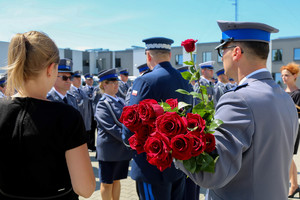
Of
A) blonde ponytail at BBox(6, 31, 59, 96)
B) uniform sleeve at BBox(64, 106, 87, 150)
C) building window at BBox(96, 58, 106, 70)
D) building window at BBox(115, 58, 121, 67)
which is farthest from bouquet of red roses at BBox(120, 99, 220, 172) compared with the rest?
→ building window at BBox(96, 58, 106, 70)

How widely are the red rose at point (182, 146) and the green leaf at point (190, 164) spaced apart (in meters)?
0.10

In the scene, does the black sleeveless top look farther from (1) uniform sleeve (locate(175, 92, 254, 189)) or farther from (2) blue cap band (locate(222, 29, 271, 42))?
(2) blue cap band (locate(222, 29, 271, 42))

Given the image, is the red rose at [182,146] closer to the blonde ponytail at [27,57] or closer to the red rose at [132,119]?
the red rose at [132,119]

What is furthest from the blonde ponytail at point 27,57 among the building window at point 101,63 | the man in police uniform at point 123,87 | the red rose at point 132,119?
the building window at point 101,63

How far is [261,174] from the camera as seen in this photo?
1.62m

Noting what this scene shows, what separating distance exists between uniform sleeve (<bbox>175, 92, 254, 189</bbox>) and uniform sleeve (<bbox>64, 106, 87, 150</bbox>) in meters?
0.59

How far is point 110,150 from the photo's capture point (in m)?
4.05

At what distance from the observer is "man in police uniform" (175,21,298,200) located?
149 centimetres

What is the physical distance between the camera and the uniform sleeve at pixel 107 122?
159 inches

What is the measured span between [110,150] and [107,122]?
1.36 ft

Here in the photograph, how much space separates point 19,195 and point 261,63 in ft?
5.51

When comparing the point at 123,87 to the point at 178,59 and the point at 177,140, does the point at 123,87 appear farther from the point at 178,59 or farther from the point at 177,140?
the point at 178,59

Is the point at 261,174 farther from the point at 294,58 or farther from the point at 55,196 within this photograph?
the point at 294,58

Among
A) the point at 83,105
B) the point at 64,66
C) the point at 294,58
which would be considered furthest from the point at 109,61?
the point at 64,66
